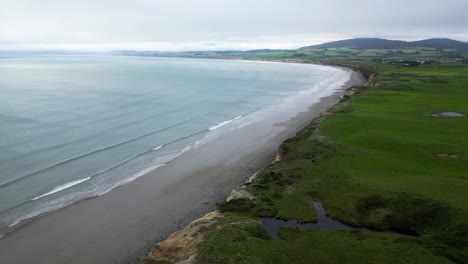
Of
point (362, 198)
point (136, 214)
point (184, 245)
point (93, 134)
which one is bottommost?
point (136, 214)

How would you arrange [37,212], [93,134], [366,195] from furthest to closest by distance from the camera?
[93,134], [37,212], [366,195]

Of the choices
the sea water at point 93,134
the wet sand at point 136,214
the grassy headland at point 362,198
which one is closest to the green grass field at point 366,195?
the grassy headland at point 362,198

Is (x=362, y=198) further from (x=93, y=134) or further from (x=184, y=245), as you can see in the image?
(x=93, y=134)

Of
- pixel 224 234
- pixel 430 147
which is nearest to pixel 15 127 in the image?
pixel 224 234

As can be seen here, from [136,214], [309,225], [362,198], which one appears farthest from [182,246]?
[362,198]

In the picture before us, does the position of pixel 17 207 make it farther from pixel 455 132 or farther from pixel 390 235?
pixel 455 132

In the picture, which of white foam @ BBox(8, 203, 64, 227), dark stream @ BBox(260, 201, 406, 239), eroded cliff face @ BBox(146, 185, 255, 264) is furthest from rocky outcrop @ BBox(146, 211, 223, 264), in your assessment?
white foam @ BBox(8, 203, 64, 227)
